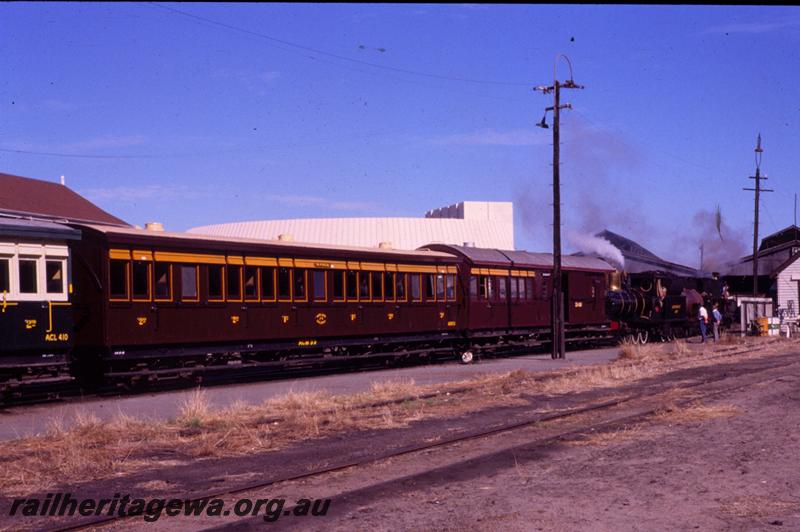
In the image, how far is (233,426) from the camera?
12.7 metres

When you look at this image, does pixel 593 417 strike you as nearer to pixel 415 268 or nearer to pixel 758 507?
pixel 758 507

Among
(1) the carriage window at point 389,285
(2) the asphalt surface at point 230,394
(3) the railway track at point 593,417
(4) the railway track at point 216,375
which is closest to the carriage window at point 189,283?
(4) the railway track at point 216,375

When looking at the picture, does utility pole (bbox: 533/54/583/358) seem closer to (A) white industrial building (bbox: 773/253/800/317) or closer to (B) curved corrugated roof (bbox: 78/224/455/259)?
(B) curved corrugated roof (bbox: 78/224/455/259)

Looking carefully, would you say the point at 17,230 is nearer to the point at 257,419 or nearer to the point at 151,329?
the point at 151,329

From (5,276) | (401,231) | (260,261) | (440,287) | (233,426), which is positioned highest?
(401,231)

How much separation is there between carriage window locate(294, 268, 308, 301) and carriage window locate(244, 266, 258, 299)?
1.24m

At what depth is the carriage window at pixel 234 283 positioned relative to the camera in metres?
19.2

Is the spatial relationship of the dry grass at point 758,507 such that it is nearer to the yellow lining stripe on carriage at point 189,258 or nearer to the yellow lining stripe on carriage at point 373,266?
the yellow lining stripe on carriage at point 189,258

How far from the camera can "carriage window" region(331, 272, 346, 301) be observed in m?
21.9

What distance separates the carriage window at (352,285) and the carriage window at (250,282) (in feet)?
10.5

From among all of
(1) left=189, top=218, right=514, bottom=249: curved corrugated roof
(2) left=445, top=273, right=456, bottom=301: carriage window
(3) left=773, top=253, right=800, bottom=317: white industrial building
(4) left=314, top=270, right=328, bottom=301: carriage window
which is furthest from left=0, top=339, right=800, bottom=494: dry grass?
(1) left=189, top=218, right=514, bottom=249: curved corrugated roof

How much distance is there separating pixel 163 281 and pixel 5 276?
3.54m

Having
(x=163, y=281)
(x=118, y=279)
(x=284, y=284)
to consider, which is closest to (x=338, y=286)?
(x=284, y=284)

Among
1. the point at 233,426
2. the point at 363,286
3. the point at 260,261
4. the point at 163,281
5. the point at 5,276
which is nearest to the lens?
the point at 233,426
